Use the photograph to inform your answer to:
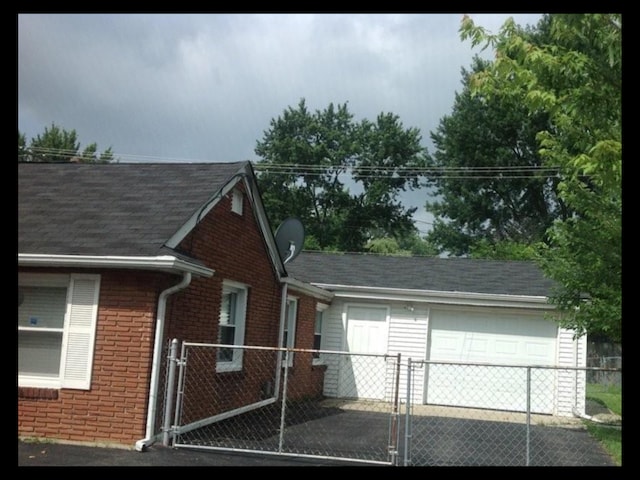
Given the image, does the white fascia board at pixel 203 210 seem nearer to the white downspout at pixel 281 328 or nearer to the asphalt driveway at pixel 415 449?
the asphalt driveway at pixel 415 449

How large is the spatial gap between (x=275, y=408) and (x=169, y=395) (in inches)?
175

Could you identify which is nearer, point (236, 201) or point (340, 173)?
point (236, 201)

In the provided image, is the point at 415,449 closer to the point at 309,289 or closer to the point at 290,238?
the point at 309,289

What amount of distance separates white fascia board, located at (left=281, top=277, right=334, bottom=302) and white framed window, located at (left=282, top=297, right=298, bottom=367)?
1.03 ft

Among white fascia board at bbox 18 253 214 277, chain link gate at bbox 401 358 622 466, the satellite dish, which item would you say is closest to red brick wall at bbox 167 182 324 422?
white fascia board at bbox 18 253 214 277

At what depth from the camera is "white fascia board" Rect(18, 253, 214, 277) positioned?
774cm

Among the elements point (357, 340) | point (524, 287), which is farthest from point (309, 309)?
point (524, 287)

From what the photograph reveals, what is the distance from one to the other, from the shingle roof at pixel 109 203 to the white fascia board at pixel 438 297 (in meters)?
5.97

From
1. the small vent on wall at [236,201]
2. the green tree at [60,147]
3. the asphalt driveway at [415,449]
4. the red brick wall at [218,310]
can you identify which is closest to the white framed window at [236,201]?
the small vent on wall at [236,201]

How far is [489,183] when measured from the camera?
35.6m

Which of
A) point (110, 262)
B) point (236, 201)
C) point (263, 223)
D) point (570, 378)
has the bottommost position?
point (570, 378)

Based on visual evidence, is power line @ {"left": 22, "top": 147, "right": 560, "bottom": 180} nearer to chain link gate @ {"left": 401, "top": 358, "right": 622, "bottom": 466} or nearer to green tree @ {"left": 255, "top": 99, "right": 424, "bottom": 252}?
green tree @ {"left": 255, "top": 99, "right": 424, "bottom": 252}

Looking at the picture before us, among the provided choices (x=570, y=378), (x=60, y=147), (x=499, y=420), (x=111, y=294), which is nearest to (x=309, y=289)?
(x=499, y=420)
